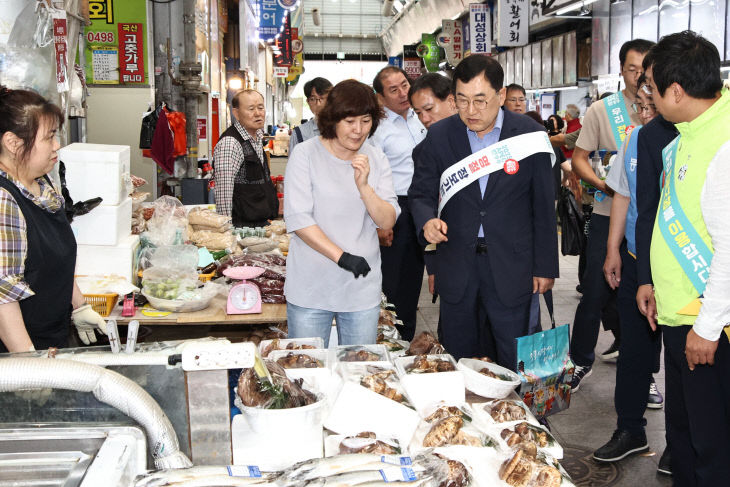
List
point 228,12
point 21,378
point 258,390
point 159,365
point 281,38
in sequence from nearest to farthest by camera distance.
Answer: point 21,378, point 159,365, point 258,390, point 228,12, point 281,38

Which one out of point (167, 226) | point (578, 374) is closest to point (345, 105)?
point (167, 226)

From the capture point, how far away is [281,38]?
2420cm

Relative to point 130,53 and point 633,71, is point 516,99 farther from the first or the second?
point 130,53

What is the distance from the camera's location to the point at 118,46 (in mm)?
9289

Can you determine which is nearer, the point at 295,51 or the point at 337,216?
the point at 337,216

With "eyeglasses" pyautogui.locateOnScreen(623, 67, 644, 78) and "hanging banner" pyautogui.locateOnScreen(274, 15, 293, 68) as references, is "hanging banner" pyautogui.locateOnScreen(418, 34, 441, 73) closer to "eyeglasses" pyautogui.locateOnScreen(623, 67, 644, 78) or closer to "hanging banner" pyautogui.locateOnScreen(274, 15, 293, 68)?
"hanging banner" pyautogui.locateOnScreen(274, 15, 293, 68)

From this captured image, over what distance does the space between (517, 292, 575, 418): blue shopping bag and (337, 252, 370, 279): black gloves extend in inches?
28.4

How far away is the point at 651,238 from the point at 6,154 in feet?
8.39

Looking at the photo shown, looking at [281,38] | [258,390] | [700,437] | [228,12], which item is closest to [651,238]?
[700,437]

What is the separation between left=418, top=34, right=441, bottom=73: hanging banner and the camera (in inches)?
920

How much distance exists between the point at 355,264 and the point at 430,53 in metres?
21.6

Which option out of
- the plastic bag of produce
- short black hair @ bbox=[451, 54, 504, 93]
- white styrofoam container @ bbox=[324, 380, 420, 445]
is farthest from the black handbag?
white styrofoam container @ bbox=[324, 380, 420, 445]

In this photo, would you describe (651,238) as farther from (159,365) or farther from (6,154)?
(6,154)

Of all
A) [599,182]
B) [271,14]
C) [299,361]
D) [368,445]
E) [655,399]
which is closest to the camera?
[368,445]
